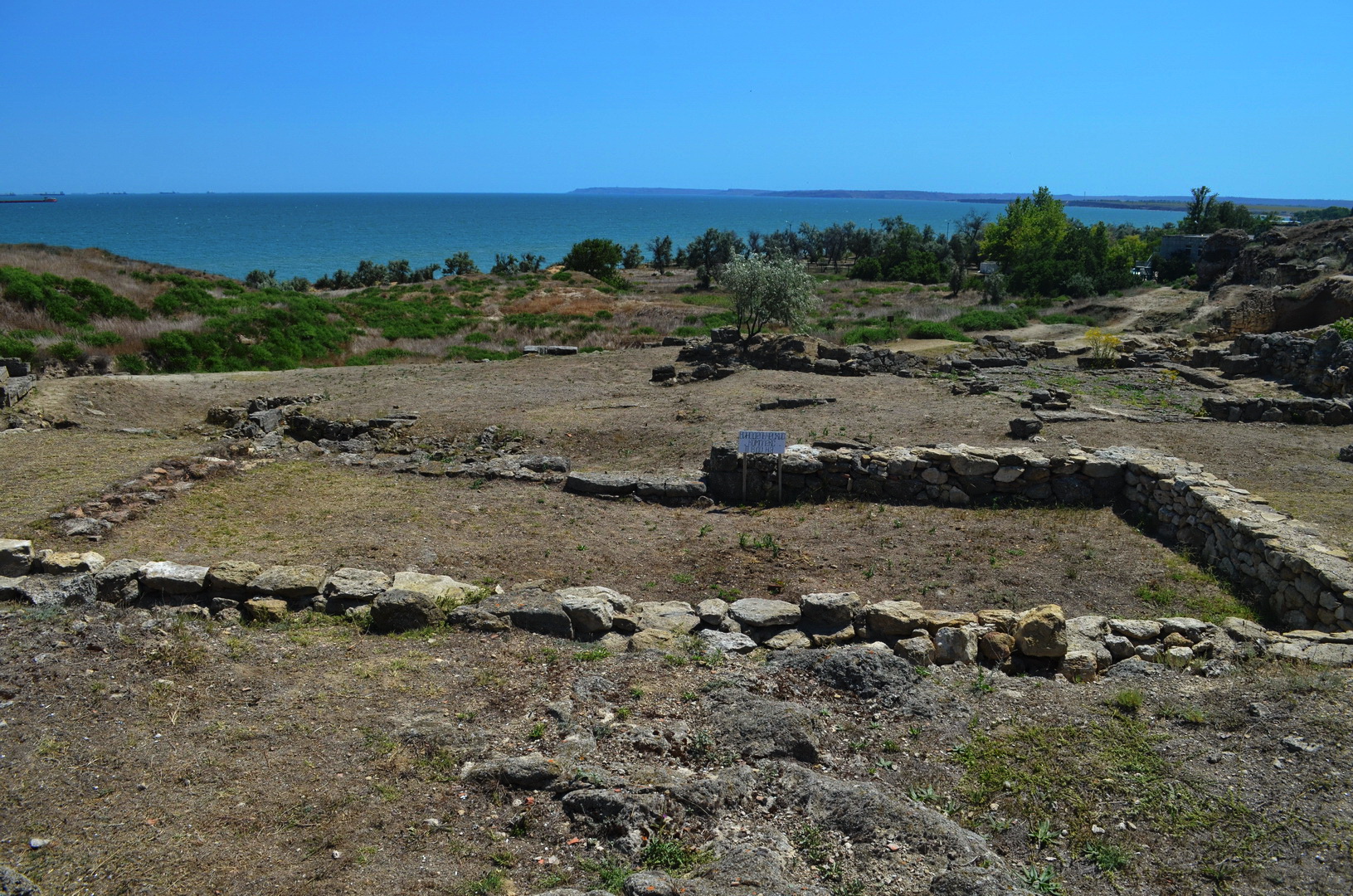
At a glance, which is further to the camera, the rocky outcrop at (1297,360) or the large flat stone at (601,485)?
the rocky outcrop at (1297,360)

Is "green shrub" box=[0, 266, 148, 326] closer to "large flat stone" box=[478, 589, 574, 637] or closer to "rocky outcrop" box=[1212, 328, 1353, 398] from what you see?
"large flat stone" box=[478, 589, 574, 637]

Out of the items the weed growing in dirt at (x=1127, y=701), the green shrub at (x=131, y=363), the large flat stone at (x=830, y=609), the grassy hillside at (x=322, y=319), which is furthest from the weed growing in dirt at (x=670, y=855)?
the green shrub at (x=131, y=363)

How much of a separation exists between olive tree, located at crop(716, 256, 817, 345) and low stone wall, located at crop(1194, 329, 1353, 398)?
456 inches

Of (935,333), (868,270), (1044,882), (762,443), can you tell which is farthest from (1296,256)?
(1044,882)

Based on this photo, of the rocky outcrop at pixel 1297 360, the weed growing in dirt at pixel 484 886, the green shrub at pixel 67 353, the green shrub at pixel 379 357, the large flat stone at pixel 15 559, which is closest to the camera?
the weed growing in dirt at pixel 484 886

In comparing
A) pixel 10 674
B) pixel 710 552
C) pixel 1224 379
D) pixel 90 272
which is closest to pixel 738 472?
pixel 710 552

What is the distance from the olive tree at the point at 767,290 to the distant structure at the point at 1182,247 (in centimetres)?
4358

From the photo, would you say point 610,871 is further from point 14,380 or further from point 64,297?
point 64,297

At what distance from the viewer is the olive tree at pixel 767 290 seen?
2661 centimetres

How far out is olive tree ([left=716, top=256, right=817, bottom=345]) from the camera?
26609 millimetres

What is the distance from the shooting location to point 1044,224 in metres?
67.9

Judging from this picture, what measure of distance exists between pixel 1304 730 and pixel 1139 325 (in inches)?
1186

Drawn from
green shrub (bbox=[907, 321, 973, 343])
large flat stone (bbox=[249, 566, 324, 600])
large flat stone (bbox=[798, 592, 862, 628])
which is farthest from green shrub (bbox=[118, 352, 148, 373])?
green shrub (bbox=[907, 321, 973, 343])

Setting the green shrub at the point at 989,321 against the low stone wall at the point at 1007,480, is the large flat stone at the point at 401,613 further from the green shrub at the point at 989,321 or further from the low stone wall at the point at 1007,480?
the green shrub at the point at 989,321
